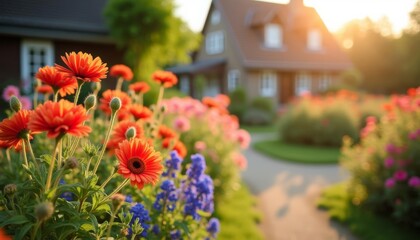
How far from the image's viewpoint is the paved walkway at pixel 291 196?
4547 millimetres

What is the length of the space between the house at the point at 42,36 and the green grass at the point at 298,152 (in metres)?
5.04

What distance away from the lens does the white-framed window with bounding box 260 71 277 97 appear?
2072 centimetres

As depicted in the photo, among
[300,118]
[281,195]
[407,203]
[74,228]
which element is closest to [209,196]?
[74,228]

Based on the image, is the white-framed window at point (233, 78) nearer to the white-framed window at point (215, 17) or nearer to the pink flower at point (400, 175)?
the white-framed window at point (215, 17)

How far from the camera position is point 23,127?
1216 mm

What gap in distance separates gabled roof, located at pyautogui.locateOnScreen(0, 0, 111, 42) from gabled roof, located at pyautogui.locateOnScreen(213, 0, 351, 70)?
9911mm

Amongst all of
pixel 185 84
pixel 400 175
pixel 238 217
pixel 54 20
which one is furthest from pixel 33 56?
pixel 185 84

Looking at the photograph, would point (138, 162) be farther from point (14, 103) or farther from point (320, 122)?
point (320, 122)

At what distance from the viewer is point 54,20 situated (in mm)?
9727

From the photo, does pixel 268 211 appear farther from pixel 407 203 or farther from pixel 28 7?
pixel 28 7

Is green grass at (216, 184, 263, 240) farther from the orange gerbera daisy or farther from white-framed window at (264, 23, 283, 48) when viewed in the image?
white-framed window at (264, 23, 283, 48)

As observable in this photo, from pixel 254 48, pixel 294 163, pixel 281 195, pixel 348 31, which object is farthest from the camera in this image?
pixel 348 31

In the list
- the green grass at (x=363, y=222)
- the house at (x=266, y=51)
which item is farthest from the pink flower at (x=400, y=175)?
the house at (x=266, y=51)

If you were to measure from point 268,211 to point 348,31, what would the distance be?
1452 inches
